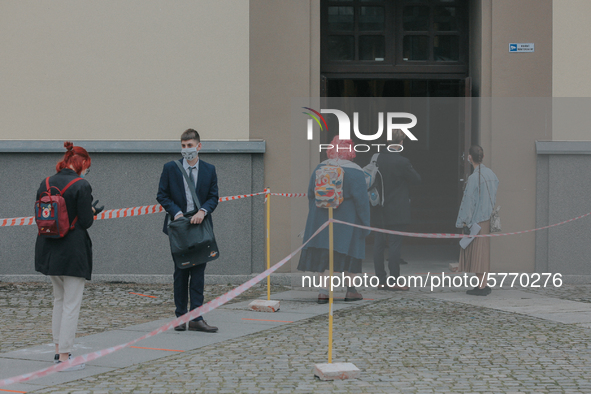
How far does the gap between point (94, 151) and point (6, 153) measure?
1.29 meters

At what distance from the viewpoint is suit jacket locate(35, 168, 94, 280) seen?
17.5 feet

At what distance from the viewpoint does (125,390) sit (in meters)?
4.73

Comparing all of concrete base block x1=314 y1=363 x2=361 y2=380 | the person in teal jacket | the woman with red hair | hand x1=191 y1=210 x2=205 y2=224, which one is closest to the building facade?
the person in teal jacket

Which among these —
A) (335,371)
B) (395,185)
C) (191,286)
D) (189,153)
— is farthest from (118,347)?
(395,185)

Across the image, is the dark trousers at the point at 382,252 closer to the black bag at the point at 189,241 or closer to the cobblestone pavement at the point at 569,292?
the cobblestone pavement at the point at 569,292

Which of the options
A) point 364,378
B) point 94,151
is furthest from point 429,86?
point 364,378

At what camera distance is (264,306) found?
7.89 metres

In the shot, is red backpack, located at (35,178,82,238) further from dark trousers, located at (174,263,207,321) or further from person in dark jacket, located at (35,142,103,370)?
dark trousers, located at (174,263,207,321)

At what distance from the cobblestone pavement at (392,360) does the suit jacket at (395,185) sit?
6.74 feet

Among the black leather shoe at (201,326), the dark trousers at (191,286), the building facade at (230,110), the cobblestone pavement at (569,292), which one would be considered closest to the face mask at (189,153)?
the dark trousers at (191,286)

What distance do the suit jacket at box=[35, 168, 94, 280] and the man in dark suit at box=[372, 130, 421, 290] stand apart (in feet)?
16.0

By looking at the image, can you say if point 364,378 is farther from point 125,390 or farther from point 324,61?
point 324,61

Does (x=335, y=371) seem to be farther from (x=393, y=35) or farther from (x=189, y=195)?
(x=393, y=35)

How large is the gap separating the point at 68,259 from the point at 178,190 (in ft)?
5.29
